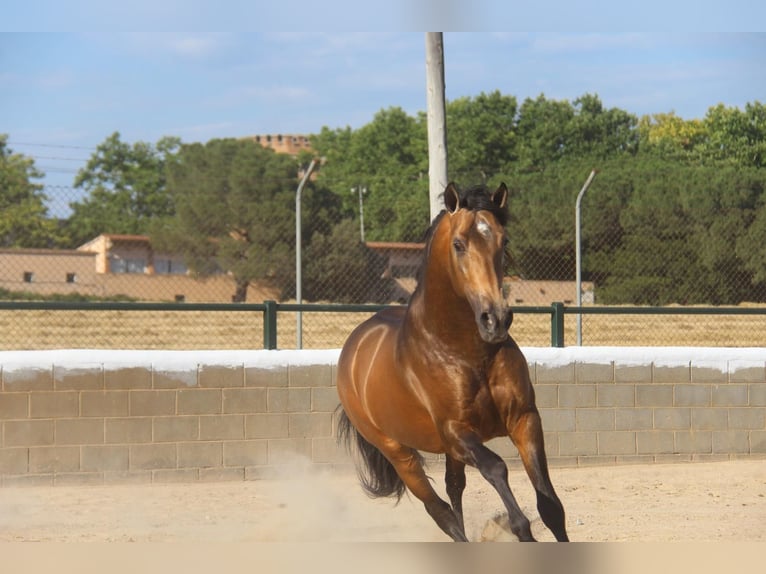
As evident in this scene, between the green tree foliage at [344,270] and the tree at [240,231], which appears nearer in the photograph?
the green tree foliage at [344,270]

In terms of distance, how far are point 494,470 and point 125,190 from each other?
3553 centimetres

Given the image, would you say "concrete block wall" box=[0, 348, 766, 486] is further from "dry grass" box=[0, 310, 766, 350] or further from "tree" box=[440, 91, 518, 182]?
"tree" box=[440, 91, 518, 182]

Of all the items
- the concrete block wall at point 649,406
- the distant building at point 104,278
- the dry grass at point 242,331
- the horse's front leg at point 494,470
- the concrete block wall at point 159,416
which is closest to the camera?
the horse's front leg at point 494,470

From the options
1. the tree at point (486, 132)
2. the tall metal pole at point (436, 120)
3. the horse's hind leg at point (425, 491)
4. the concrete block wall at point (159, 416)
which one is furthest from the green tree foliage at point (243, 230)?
the tree at point (486, 132)

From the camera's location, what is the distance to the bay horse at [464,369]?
4.19 m

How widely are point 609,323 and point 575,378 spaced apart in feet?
17.5

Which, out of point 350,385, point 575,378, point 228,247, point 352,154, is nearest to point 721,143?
point 228,247

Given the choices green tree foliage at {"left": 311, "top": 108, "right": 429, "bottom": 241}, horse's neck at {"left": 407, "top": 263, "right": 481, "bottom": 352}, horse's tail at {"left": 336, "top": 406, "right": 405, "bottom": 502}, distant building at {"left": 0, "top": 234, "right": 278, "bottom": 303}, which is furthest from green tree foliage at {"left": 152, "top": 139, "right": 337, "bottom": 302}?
green tree foliage at {"left": 311, "top": 108, "right": 429, "bottom": 241}

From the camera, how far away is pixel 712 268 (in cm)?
1290

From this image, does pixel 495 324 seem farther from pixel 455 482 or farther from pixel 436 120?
pixel 436 120

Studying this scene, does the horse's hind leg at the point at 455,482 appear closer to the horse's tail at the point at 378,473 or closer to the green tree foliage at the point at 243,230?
the horse's tail at the point at 378,473

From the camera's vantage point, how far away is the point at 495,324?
13.2 ft

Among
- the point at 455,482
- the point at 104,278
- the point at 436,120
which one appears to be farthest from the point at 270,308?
the point at 104,278

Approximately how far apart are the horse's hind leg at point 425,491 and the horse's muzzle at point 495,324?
4.78 feet
